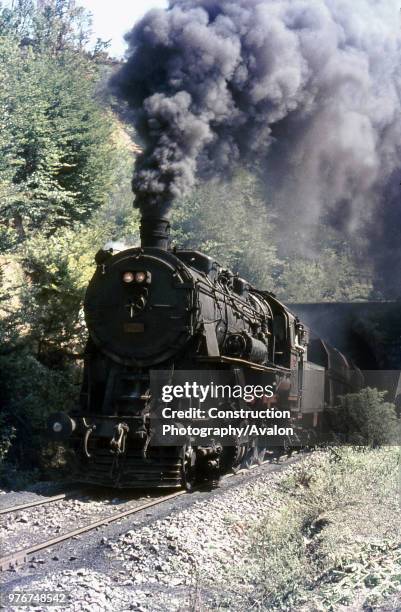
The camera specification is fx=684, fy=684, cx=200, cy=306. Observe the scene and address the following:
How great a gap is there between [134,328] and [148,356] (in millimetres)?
466

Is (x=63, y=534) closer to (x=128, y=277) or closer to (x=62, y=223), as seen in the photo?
(x=128, y=277)

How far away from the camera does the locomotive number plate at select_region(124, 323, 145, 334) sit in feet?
33.1

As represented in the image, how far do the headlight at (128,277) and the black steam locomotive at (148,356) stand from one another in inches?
0.6

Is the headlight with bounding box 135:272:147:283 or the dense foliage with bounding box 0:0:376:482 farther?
the dense foliage with bounding box 0:0:376:482

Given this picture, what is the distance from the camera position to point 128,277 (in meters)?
10.1

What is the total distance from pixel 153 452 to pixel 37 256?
272 inches

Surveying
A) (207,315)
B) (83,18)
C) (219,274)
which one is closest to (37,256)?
(219,274)

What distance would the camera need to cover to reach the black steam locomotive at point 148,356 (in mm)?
9523

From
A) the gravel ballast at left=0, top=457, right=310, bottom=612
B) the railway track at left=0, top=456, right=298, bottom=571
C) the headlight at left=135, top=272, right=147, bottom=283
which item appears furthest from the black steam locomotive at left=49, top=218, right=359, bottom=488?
the gravel ballast at left=0, top=457, right=310, bottom=612

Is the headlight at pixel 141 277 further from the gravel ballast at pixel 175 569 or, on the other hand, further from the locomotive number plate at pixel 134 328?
the gravel ballast at pixel 175 569

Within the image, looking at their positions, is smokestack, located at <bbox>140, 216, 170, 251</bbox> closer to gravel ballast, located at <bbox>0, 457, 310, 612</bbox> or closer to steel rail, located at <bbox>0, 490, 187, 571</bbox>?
steel rail, located at <bbox>0, 490, 187, 571</bbox>

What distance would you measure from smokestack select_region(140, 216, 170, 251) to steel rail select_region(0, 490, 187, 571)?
3741 millimetres

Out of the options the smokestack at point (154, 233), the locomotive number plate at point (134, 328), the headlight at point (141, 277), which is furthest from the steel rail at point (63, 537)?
the smokestack at point (154, 233)

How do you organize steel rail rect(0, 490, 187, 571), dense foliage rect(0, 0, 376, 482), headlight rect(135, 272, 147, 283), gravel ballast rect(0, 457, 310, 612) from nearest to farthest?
gravel ballast rect(0, 457, 310, 612), steel rail rect(0, 490, 187, 571), headlight rect(135, 272, 147, 283), dense foliage rect(0, 0, 376, 482)
